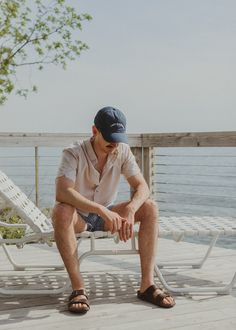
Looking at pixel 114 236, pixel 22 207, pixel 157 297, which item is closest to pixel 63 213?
pixel 114 236

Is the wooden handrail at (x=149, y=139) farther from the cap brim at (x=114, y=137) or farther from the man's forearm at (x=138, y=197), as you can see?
the cap brim at (x=114, y=137)

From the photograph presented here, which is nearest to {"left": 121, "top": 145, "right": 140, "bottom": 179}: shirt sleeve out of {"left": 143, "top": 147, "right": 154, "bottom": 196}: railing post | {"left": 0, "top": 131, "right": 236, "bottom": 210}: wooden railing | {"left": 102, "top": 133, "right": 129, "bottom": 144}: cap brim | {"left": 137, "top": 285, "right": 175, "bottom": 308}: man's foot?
{"left": 102, "top": 133, "right": 129, "bottom": 144}: cap brim

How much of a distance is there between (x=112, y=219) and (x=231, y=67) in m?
32.1

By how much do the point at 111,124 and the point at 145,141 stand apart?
242cm

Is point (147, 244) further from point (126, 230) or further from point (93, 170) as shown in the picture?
point (93, 170)

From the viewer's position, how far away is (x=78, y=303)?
309 centimetres

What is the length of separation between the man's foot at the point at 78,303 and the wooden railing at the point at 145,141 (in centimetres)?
199

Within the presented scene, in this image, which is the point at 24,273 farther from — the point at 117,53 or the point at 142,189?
the point at 117,53

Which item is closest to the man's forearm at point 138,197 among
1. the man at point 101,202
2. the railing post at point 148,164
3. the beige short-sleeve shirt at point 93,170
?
the man at point 101,202

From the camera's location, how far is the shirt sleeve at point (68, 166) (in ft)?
10.7

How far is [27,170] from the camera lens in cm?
620

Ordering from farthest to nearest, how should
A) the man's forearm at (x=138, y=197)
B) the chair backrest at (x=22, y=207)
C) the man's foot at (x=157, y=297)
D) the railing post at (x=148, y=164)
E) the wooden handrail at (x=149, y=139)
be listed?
the railing post at (x=148, y=164) → the wooden handrail at (x=149, y=139) → the chair backrest at (x=22, y=207) → the man's forearm at (x=138, y=197) → the man's foot at (x=157, y=297)

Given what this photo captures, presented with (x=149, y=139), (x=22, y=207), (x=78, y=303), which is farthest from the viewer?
(x=149, y=139)

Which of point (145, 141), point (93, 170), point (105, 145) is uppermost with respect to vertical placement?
point (105, 145)
